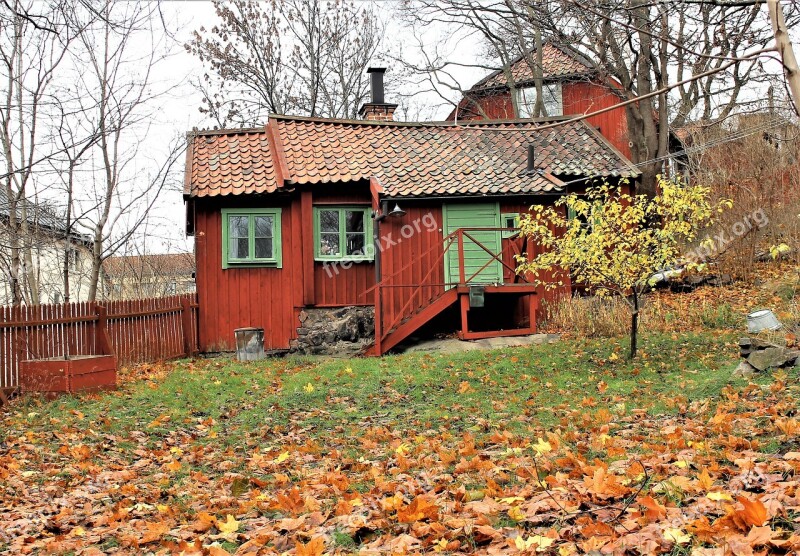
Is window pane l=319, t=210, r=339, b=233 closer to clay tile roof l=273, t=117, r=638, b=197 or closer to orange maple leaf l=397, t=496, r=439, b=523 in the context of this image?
clay tile roof l=273, t=117, r=638, b=197

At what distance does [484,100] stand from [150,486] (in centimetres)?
2704

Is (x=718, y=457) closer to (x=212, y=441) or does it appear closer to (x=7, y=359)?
(x=212, y=441)

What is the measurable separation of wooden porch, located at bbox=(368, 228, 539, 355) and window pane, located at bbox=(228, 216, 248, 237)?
11.9 feet

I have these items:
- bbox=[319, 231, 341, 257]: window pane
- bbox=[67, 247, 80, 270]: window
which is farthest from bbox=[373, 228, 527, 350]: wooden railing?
bbox=[67, 247, 80, 270]: window

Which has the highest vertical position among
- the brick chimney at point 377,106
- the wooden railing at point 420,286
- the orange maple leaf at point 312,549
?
the brick chimney at point 377,106

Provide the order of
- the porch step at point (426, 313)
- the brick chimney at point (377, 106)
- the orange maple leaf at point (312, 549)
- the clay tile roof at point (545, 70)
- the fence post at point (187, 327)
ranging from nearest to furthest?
Result: the orange maple leaf at point (312, 549), the porch step at point (426, 313), the fence post at point (187, 327), the brick chimney at point (377, 106), the clay tile roof at point (545, 70)

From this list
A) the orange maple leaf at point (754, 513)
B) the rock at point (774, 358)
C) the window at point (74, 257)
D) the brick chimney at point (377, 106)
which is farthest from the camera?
the brick chimney at point (377, 106)

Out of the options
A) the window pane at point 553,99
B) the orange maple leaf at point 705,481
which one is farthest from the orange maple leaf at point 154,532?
the window pane at point 553,99

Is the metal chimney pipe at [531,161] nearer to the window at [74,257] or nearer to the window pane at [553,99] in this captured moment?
the window at [74,257]

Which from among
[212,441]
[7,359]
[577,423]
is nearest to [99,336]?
[7,359]

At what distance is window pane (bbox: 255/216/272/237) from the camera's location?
17.1 metres

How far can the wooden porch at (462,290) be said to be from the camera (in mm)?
15336

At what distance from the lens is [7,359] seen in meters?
11.1

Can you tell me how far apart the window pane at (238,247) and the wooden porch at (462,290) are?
3435 millimetres
